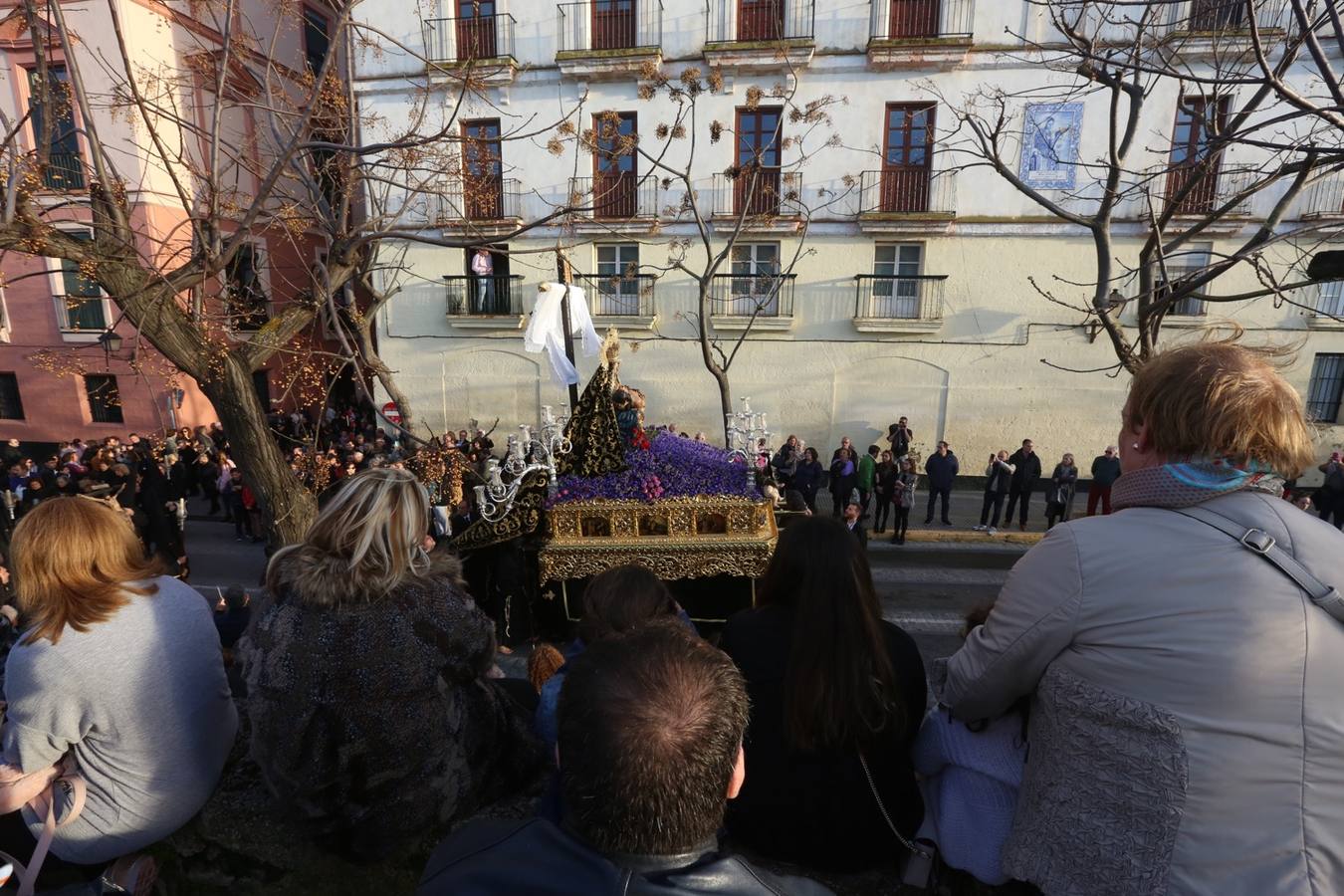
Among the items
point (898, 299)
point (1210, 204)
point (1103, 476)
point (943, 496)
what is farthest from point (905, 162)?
point (1103, 476)

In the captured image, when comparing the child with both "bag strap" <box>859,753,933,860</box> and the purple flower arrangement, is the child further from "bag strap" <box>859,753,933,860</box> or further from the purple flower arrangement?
the purple flower arrangement

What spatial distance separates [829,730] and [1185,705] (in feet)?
2.55

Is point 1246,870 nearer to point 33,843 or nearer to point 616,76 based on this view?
point 33,843

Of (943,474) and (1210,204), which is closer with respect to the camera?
(943,474)

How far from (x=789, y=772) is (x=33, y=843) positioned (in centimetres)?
219

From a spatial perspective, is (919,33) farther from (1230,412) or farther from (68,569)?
(68,569)

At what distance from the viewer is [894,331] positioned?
1406 centimetres

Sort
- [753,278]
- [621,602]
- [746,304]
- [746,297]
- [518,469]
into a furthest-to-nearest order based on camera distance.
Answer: [746,304] < [746,297] < [753,278] < [518,469] < [621,602]

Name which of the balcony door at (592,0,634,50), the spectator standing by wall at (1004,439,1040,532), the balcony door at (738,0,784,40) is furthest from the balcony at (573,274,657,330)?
the spectator standing by wall at (1004,439,1040,532)

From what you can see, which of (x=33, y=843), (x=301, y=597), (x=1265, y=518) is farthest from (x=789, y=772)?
(x=33, y=843)

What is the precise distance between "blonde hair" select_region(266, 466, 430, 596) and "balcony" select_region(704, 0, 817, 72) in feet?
45.0

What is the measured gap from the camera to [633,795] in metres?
1.00

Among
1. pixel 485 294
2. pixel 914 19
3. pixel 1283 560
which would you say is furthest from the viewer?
pixel 485 294

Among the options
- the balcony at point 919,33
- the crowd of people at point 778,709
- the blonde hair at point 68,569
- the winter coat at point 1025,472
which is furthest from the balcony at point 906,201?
the blonde hair at point 68,569
